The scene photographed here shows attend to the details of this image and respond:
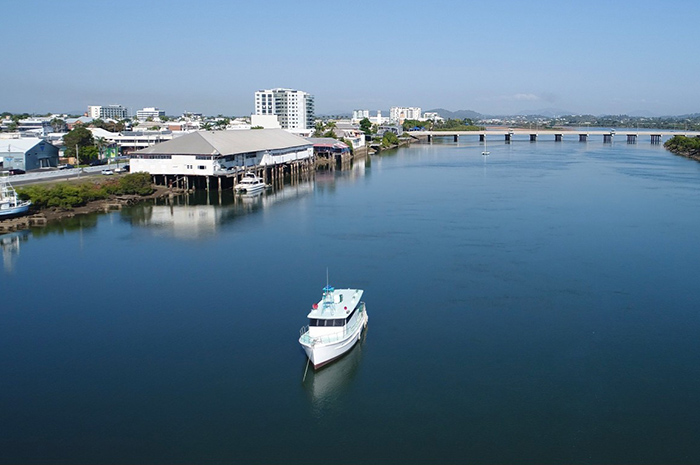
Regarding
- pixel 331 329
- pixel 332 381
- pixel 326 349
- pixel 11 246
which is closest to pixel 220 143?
pixel 11 246

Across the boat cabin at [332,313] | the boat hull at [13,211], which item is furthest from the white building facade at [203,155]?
the boat cabin at [332,313]

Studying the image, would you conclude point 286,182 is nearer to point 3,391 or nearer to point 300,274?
point 300,274

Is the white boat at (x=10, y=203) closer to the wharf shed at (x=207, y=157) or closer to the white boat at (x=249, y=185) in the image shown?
the wharf shed at (x=207, y=157)

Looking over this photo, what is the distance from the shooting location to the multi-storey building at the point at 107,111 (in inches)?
2731

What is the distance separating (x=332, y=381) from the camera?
6.58m

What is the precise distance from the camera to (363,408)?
19.8 ft

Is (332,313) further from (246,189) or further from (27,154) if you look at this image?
(27,154)

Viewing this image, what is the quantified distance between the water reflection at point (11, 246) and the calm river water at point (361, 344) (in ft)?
0.31

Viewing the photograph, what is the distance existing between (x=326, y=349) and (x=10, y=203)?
35.1 feet

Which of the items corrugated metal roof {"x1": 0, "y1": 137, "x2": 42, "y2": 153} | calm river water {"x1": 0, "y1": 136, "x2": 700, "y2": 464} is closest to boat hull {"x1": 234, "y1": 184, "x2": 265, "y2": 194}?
calm river water {"x1": 0, "y1": 136, "x2": 700, "y2": 464}

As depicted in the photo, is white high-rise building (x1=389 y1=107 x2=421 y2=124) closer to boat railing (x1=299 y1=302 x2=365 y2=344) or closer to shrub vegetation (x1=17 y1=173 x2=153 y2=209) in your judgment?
shrub vegetation (x1=17 y1=173 x2=153 y2=209)

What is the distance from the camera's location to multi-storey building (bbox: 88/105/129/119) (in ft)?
228

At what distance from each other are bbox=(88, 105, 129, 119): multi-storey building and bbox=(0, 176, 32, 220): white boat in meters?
57.2

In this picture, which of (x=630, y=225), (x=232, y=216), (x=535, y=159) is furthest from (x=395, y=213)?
(x=535, y=159)
